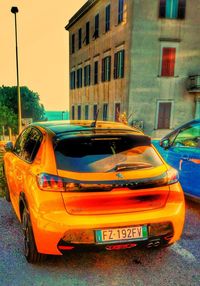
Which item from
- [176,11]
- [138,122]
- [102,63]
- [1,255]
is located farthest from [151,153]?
[102,63]

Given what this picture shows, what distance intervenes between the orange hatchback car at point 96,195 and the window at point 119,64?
1627 centimetres

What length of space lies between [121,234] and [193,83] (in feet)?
56.9

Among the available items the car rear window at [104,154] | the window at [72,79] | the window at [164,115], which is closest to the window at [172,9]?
the window at [164,115]

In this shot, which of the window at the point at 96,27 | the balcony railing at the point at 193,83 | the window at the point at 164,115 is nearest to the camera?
the balcony railing at the point at 193,83

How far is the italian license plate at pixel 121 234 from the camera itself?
2760 mm

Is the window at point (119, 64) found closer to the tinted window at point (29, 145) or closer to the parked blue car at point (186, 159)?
the parked blue car at point (186, 159)

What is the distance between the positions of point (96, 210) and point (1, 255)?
149 centimetres

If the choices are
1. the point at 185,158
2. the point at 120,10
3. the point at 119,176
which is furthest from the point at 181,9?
the point at 119,176

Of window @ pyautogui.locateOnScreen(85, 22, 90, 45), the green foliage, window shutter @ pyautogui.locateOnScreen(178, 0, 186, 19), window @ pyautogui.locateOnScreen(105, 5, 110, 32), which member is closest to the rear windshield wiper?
window shutter @ pyautogui.locateOnScreen(178, 0, 186, 19)

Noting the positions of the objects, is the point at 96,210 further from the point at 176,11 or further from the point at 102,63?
the point at 102,63

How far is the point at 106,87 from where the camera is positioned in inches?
838

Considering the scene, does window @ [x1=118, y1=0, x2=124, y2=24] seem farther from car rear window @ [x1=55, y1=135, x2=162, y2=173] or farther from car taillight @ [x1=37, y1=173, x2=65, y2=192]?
car taillight @ [x1=37, y1=173, x2=65, y2=192]

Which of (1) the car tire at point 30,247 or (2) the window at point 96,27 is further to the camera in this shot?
(2) the window at point 96,27

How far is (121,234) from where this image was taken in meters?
2.81
